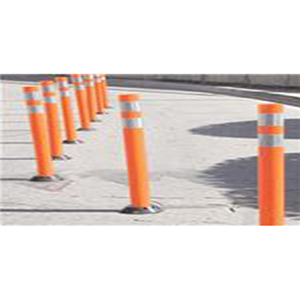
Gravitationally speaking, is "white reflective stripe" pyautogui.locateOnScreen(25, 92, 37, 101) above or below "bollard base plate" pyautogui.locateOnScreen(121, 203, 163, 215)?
above

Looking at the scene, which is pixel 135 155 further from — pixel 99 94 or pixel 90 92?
pixel 99 94

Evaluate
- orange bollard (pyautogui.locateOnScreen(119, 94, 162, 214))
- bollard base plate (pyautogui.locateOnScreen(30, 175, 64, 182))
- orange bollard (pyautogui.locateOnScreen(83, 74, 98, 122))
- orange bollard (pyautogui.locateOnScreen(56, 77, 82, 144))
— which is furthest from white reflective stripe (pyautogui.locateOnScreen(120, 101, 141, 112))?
orange bollard (pyautogui.locateOnScreen(83, 74, 98, 122))

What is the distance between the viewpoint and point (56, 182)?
831 centimetres

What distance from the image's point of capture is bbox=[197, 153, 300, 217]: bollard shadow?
732cm

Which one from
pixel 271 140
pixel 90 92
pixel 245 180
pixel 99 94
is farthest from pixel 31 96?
pixel 99 94

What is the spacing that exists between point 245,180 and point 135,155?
6.57 feet

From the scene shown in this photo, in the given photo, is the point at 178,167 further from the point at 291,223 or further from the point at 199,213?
the point at 291,223

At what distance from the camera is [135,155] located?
671cm

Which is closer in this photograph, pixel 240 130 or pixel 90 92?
pixel 240 130

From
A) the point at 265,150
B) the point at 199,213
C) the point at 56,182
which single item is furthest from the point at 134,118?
the point at 56,182

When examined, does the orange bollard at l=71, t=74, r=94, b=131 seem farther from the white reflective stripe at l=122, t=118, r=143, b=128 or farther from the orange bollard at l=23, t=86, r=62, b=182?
the white reflective stripe at l=122, t=118, r=143, b=128

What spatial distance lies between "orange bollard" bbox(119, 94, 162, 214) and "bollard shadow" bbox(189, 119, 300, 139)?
16.1ft

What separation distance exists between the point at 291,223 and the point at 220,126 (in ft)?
21.8

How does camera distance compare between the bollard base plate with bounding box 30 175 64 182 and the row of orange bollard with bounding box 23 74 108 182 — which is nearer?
the row of orange bollard with bounding box 23 74 108 182
